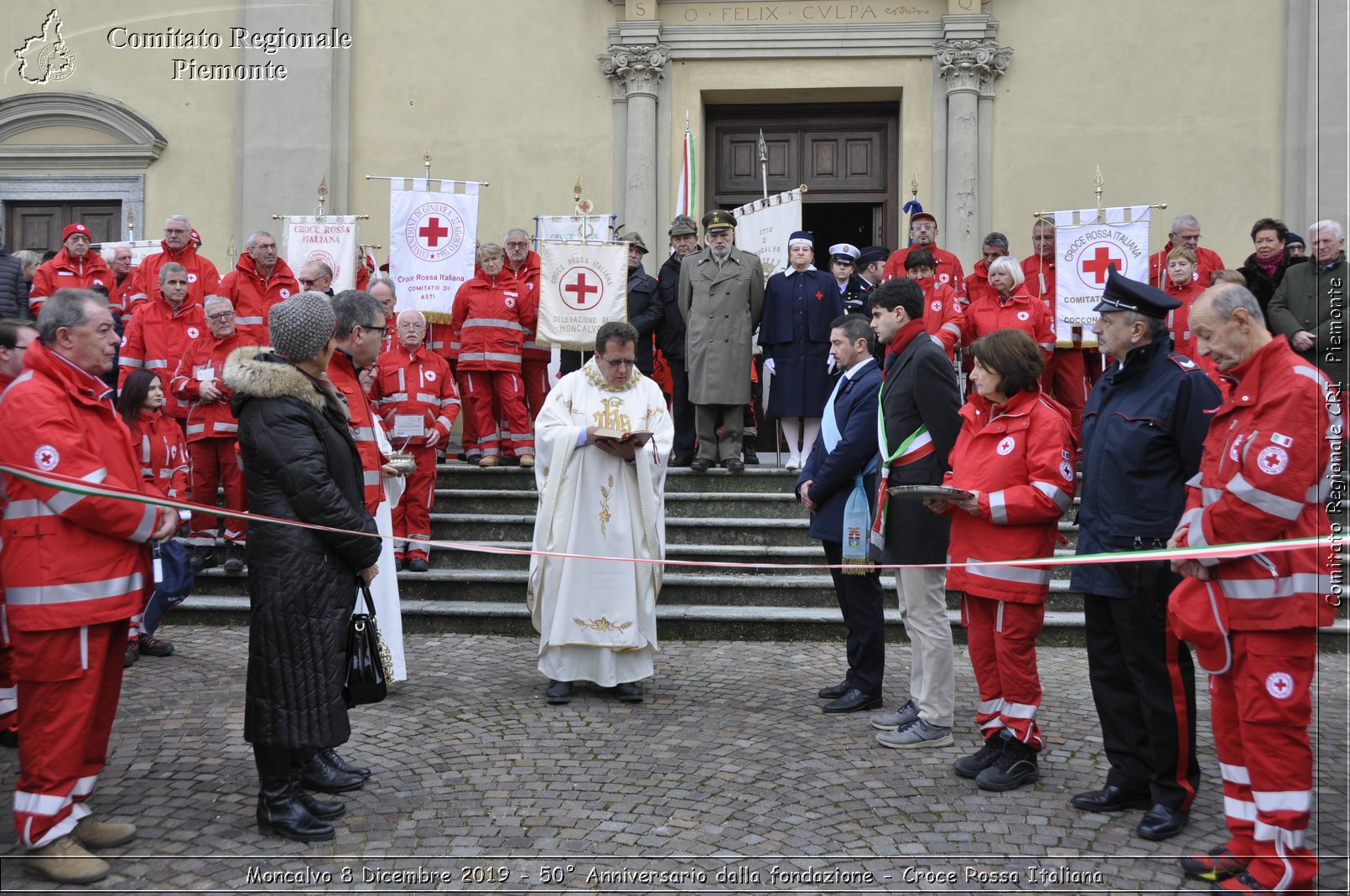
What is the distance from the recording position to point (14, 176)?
1438cm

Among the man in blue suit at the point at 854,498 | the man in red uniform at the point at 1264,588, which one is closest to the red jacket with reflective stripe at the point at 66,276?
the man in blue suit at the point at 854,498

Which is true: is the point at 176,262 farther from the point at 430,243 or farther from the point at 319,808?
the point at 319,808

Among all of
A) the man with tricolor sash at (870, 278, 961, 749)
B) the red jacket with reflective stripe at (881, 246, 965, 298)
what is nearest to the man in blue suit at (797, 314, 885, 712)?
the man with tricolor sash at (870, 278, 961, 749)

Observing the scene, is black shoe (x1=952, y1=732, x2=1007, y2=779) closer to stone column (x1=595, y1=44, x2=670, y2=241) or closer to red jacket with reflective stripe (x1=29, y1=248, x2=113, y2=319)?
red jacket with reflective stripe (x1=29, y1=248, x2=113, y2=319)

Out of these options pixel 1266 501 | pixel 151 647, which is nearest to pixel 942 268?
pixel 1266 501

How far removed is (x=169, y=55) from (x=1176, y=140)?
12.1m

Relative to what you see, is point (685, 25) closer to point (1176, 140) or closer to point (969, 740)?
point (1176, 140)

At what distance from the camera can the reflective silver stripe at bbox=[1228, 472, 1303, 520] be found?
12.5 feet

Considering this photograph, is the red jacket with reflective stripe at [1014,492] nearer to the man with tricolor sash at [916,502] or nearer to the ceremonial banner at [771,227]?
the man with tricolor sash at [916,502]

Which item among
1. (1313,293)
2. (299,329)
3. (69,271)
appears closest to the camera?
(299,329)

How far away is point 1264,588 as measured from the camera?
12.6 ft

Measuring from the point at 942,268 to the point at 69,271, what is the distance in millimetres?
8150

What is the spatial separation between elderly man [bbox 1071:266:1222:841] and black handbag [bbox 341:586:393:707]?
292 centimetres

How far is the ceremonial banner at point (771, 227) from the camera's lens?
453 inches
